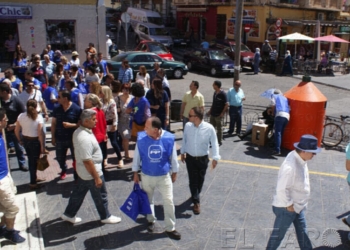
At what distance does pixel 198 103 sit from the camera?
811 centimetres

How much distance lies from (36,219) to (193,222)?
2.30m

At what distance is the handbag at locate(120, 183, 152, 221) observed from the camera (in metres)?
4.94

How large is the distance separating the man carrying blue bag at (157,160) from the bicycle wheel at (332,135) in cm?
580

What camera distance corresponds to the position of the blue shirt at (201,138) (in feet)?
18.0

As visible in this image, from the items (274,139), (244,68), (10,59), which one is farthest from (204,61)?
(274,139)

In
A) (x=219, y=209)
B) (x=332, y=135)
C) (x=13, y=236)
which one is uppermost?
(x=332, y=135)

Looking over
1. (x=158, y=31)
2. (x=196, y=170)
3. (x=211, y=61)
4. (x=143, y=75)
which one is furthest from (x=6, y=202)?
(x=158, y=31)

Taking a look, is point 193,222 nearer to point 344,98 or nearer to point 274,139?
point 274,139

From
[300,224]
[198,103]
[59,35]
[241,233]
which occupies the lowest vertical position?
[241,233]

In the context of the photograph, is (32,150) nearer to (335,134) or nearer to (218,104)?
(218,104)

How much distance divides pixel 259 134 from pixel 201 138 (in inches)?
156

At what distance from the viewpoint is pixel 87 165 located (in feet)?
15.8

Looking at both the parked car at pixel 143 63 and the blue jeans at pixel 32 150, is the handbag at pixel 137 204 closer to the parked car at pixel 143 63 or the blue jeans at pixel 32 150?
the blue jeans at pixel 32 150

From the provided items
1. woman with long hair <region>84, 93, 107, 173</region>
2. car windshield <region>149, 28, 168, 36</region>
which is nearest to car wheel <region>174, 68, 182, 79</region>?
car windshield <region>149, 28, 168, 36</region>
